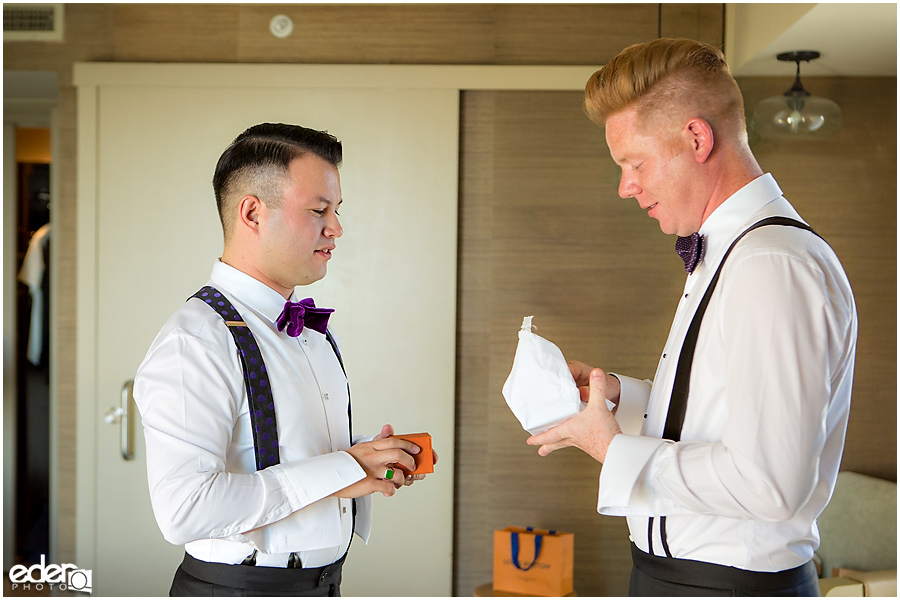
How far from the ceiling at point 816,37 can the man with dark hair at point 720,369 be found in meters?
1.39

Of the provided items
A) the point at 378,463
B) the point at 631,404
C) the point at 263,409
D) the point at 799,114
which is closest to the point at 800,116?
the point at 799,114

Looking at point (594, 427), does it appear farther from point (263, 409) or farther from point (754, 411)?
point (263, 409)

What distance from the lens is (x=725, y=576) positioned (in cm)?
129

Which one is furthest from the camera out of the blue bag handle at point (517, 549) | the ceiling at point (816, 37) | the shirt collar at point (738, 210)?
the blue bag handle at point (517, 549)

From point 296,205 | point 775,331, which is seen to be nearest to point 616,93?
point 775,331

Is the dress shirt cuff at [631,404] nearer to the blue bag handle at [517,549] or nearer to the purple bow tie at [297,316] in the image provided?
the purple bow tie at [297,316]

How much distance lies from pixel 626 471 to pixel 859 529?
7.27 feet

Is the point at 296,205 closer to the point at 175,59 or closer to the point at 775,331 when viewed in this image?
the point at 775,331

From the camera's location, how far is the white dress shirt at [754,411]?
1.15m

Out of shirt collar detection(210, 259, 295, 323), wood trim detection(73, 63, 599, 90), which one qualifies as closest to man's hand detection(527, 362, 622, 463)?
shirt collar detection(210, 259, 295, 323)

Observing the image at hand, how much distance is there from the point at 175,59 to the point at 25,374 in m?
2.15

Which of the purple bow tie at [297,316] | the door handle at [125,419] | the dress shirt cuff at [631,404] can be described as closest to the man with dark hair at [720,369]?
the dress shirt cuff at [631,404]

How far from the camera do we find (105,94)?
3.33 m

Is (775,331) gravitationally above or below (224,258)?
below
